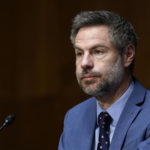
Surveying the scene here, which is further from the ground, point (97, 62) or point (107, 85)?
point (97, 62)

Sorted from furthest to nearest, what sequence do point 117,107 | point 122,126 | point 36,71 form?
point 36,71, point 117,107, point 122,126

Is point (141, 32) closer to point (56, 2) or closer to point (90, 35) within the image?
point (56, 2)

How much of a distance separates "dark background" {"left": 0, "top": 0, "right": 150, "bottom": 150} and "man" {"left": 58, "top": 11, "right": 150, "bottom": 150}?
4.85 ft

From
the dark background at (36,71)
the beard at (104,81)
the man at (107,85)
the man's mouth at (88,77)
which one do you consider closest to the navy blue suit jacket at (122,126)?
the man at (107,85)

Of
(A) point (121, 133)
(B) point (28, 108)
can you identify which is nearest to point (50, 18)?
(B) point (28, 108)

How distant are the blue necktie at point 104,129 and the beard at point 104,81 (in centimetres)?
10

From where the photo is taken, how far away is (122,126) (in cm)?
179

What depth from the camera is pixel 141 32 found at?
318 centimetres

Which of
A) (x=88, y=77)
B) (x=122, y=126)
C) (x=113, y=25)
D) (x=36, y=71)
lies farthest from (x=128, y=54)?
(x=36, y=71)

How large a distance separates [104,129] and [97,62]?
1.03 feet

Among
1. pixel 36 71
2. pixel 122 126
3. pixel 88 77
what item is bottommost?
pixel 122 126

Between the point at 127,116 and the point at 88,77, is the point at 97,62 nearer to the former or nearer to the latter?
the point at 88,77

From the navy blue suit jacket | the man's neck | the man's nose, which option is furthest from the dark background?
the man's nose

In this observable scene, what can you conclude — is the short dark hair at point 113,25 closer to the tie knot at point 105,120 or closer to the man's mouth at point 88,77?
the man's mouth at point 88,77
